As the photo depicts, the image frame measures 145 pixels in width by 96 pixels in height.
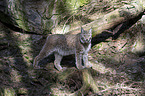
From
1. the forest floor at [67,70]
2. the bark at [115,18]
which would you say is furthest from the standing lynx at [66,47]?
the bark at [115,18]

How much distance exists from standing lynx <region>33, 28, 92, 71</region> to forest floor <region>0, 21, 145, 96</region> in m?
0.35

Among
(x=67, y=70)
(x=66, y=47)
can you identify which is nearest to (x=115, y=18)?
(x=66, y=47)

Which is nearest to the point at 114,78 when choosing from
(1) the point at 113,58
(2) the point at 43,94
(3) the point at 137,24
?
(1) the point at 113,58

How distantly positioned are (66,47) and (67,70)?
68 cm

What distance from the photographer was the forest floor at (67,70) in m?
3.73

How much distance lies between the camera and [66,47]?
14.2 ft

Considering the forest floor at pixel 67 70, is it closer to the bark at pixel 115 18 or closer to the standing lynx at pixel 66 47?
the standing lynx at pixel 66 47

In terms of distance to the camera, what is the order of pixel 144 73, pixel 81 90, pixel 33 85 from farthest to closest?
1. pixel 144 73
2. pixel 33 85
3. pixel 81 90

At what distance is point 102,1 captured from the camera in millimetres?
6246

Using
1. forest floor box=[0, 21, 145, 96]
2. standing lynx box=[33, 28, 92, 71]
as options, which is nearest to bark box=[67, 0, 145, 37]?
standing lynx box=[33, 28, 92, 71]

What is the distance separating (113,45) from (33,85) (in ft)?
11.4

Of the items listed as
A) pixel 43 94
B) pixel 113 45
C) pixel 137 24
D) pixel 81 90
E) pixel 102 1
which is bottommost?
pixel 43 94

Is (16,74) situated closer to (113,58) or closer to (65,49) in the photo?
(65,49)

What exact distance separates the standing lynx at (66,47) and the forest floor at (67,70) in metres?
0.35
